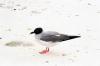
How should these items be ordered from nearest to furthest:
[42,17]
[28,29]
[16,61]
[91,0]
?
[16,61] < [28,29] < [42,17] < [91,0]

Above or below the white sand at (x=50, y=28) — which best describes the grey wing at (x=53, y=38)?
above

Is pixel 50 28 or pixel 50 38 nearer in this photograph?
pixel 50 38

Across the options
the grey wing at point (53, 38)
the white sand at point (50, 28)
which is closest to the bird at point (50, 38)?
the grey wing at point (53, 38)

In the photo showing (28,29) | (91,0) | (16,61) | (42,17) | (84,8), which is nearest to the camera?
(16,61)

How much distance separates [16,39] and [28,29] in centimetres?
96

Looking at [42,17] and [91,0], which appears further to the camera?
[91,0]

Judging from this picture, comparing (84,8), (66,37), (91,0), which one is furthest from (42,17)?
(66,37)

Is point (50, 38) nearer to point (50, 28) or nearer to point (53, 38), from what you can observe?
point (53, 38)

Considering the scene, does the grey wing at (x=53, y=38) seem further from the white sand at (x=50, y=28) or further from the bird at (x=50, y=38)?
the white sand at (x=50, y=28)

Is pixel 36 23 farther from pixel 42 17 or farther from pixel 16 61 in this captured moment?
pixel 16 61

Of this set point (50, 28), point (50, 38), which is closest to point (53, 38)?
point (50, 38)

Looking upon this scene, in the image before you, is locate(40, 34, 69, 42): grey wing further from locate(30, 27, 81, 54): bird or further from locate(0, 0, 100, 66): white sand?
locate(0, 0, 100, 66): white sand

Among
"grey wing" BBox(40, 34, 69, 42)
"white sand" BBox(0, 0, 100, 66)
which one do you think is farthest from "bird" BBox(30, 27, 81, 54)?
"white sand" BBox(0, 0, 100, 66)

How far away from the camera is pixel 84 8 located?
482 inches
